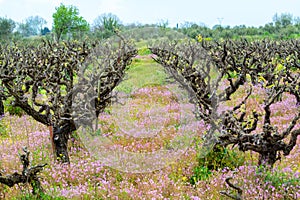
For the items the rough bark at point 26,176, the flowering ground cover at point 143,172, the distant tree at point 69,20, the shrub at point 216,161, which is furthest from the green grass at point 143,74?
the distant tree at point 69,20

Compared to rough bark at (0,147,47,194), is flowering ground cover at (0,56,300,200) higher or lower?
lower

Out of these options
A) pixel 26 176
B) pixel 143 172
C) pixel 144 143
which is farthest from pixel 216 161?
pixel 26 176

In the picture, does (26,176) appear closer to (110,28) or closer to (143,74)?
(143,74)

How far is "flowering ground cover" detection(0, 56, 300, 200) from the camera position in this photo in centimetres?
645

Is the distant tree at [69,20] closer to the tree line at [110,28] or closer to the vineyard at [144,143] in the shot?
the tree line at [110,28]

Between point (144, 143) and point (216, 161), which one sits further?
point (144, 143)

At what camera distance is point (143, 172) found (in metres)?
7.92

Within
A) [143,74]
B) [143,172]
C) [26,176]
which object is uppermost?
[143,74]

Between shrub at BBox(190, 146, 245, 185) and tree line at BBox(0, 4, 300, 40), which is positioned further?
tree line at BBox(0, 4, 300, 40)

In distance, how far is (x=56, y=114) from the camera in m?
8.84

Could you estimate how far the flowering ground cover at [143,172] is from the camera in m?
6.45

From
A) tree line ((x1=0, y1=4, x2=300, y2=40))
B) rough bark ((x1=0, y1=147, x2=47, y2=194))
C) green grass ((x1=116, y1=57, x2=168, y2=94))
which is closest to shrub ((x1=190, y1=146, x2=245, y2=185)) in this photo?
rough bark ((x1=0, y1=147, x2=47, y2=194))

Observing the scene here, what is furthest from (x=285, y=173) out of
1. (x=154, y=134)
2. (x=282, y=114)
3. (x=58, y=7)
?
(x=58, y=7)

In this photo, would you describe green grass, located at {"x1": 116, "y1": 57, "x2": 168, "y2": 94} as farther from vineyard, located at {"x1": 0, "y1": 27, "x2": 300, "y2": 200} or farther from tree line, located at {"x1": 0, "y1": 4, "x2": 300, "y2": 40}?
tree line, located at {"x1": 0, "y1": 4, "x2": 300, "y2": 40}
